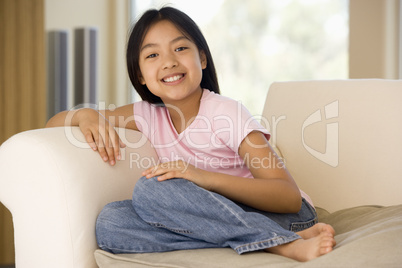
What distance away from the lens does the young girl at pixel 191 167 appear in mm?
1182

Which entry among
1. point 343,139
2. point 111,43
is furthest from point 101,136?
point 111,43

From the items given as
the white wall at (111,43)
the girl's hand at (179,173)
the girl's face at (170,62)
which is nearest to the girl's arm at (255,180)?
the girl's hand at (179,173)

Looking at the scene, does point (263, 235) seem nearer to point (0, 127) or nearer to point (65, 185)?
point (65, 185)

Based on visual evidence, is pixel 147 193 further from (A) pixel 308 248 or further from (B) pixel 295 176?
(B) pixel 295 176

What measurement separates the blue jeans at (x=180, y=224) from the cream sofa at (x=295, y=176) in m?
0.03

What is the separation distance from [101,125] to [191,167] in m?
0.32

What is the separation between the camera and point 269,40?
3357 millimetres

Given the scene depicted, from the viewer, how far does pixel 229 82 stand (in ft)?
11.5

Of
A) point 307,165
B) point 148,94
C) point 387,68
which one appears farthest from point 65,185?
point 387,68

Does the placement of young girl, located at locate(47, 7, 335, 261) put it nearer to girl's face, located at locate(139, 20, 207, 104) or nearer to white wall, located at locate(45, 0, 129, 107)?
girl's face, located at locate(139, 20, 207, 104)

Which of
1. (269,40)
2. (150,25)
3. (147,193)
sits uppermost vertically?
(269,40)

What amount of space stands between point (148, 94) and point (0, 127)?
3.50ft

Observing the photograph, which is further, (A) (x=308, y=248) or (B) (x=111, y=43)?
(B) (x=111, y=43)
